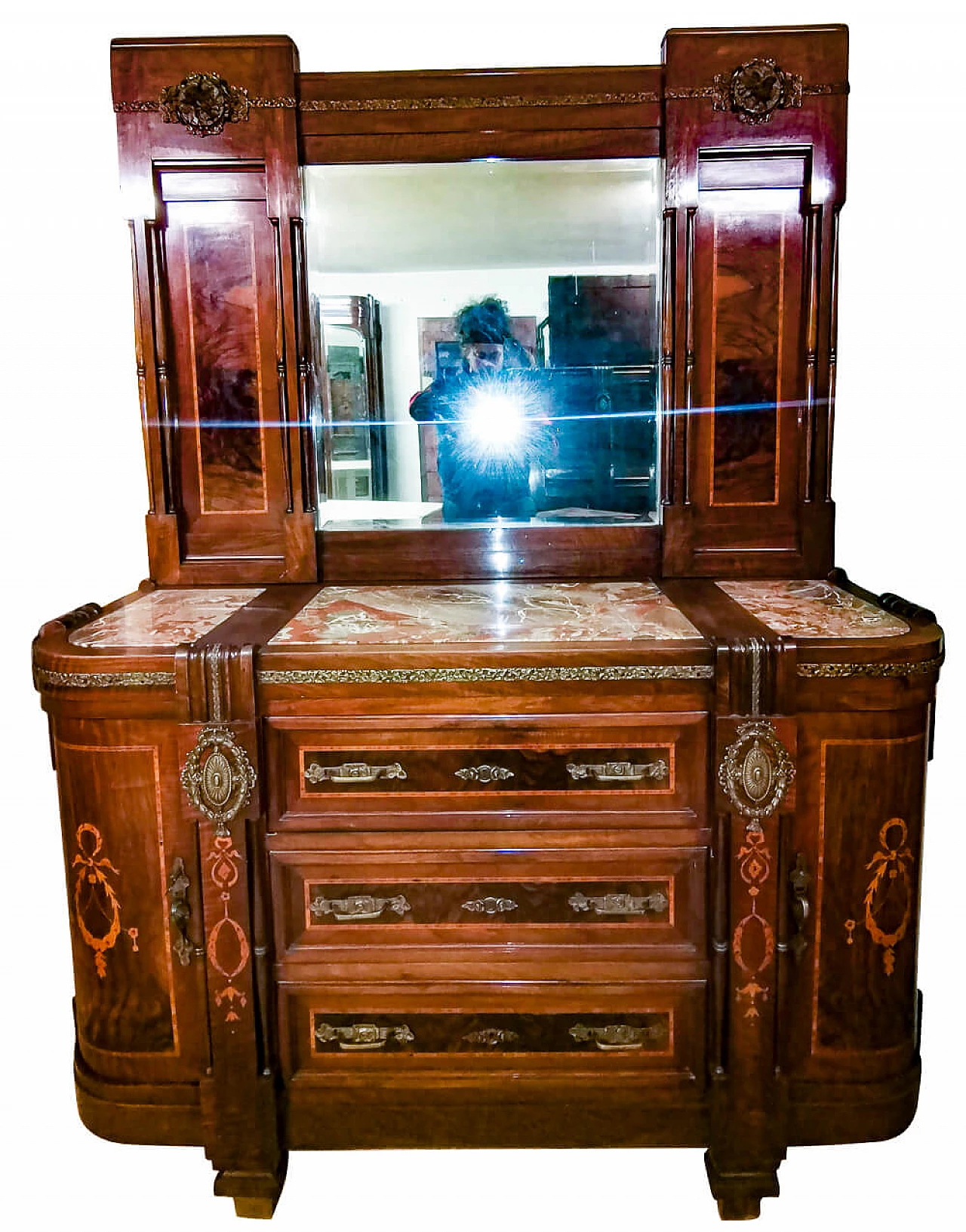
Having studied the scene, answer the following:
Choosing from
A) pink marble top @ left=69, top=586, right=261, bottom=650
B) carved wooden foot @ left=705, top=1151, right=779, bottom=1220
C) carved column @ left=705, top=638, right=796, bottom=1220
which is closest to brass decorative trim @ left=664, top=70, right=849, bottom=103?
carved column @ left=705, top=638, right=796, bottom=1220

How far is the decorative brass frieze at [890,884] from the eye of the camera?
2148mm

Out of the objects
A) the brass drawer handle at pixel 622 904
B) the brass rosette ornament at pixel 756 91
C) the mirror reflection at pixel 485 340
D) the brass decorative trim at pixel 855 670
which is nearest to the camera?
the brass decorative trim at pixel 855 670

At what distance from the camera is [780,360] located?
2.62 meters

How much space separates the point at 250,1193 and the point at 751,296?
259 cm

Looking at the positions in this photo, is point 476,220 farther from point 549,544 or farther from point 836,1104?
point 836,1104

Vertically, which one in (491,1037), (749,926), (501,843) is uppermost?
(501,843)

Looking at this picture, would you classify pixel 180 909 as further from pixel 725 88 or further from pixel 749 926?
pixel 725 88

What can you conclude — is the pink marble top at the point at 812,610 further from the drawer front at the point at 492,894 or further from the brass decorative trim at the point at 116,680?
the brass decorative trim at the point at 116,680

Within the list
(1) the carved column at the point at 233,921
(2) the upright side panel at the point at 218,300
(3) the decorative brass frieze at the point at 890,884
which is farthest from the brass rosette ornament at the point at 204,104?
(3) the decorative brass frieze at the point at 890,884

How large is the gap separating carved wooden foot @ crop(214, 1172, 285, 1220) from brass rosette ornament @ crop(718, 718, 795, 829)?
1.41m

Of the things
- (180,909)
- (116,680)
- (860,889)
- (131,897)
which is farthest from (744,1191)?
(116,680)

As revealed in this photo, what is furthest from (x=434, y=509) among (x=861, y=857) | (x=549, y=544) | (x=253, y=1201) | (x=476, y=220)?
(x=253, y=1201)

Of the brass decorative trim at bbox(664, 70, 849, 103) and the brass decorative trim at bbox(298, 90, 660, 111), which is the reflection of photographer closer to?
the brass decorative trim at bbox(298, 90, 660, 111)

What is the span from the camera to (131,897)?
2188mm
